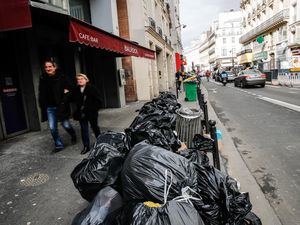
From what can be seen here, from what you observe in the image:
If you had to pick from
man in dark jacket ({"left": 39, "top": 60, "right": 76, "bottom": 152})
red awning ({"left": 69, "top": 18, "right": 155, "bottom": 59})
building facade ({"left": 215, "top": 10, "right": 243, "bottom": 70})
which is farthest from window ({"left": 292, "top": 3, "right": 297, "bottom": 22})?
building facade ({"left": 215, "top": 10, "right": 243, "bottom": 70})

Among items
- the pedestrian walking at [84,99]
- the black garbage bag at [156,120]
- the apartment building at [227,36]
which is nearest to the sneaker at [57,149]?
the pedestrian walking at [84,99]

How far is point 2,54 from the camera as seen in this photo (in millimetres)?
6113

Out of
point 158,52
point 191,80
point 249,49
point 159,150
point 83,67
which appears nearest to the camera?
point 159,150

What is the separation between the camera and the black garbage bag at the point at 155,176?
1871 millimetres

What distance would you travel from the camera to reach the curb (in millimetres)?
2729

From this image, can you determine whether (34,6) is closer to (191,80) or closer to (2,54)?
(2,54)

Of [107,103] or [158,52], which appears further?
[158,52]

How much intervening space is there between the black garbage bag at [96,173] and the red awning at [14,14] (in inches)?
116

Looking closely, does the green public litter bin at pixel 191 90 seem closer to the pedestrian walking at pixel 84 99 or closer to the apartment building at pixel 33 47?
the apartment building at pixel 33 47

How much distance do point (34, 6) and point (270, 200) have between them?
473 centimetres

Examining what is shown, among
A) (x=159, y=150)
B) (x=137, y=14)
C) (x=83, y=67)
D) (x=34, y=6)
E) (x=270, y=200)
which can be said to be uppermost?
(x=137, y=14)

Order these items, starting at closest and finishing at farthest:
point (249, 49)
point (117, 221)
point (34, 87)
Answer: point (117, 221), point (34, 87), point (249, 49)

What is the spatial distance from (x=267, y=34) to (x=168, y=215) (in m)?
42.3

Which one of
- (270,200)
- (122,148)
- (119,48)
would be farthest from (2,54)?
(270,200)
